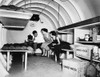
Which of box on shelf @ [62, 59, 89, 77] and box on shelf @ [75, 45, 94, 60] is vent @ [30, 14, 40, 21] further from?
box on shelf @ [62, 59, 89, 77]

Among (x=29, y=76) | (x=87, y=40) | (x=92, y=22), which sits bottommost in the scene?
(x=29, y=76)

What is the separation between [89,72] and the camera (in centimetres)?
235

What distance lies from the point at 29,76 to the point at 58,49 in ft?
6.10

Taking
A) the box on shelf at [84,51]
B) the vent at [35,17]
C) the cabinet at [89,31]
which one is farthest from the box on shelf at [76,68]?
the vent at [35,17]

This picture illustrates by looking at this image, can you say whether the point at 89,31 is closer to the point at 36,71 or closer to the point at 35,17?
the point at 36,71

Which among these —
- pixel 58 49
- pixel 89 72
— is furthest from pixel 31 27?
pixel 89 72

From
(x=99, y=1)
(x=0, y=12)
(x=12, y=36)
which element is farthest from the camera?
(x=12, y=36)

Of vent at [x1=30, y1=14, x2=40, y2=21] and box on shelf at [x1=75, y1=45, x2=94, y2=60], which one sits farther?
vent at [x1=30, y1=14, x2=40, y2=21]

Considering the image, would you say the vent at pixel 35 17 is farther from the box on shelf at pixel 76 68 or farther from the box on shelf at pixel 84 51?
the box on shelf at pixel 76 68

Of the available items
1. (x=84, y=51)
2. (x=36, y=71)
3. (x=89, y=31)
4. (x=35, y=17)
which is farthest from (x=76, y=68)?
(x=35, y=17)

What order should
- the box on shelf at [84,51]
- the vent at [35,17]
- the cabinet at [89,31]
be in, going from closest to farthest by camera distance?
the cabinet at [89,31]
the box on shelf at [84,51]
the vent at [35,17]

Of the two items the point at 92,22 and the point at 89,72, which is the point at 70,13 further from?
the point at 89,72

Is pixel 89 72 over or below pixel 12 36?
below

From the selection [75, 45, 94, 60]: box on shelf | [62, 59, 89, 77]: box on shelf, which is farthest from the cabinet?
[62, 59, 89, 77]: box on shelf
